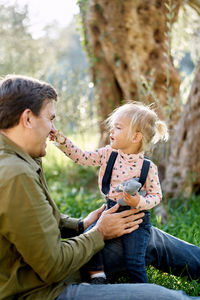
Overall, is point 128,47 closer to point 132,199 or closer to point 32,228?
point 132,199

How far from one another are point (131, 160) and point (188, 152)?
2562mm

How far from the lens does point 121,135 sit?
2.33 m

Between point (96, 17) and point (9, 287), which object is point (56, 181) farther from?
point (9, 287)

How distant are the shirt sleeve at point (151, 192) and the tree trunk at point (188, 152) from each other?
2504 mm

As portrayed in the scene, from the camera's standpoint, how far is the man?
1.61m

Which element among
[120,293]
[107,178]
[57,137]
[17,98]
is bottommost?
[120,293]

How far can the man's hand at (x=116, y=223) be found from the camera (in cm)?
213

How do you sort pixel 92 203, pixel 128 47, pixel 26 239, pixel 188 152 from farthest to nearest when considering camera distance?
1. pixel 128 47
2. pixel 188 152
3. pixel 92 203
4. pixel 26 239

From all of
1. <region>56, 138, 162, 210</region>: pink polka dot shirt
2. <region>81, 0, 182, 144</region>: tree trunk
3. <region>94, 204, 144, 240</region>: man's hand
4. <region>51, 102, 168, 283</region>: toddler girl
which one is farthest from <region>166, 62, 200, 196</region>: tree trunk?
<region>94, 204, 144, 240</region>: man's hand

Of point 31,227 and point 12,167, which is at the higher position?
point 12,167

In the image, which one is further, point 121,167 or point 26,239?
point 121,167

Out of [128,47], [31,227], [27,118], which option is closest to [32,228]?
[31,227]

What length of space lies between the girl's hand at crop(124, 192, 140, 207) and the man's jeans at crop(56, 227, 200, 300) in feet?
0.95

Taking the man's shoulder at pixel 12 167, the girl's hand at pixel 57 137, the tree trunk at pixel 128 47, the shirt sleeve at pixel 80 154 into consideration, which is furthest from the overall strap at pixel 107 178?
the tree trunk at pixel 128 47
